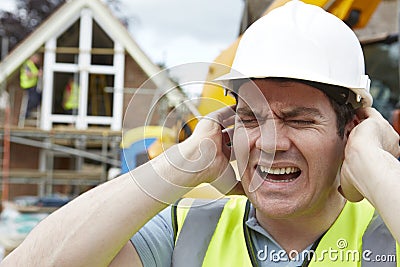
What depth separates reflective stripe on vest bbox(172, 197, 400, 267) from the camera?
1781 millimetres

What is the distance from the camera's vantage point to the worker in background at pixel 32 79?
16225 mm

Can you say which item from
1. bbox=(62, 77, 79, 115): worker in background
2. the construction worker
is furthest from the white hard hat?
bbox=(62, 77, 79, 115): worker in background

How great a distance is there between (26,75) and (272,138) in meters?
15.2

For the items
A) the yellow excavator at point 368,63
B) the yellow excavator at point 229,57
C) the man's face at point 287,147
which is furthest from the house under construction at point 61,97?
the man's face at point 287,147

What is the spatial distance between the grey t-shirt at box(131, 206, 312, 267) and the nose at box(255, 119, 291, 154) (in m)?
0.26

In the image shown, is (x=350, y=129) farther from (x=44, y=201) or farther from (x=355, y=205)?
(x=44, y=201)

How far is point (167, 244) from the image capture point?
189 centimetres

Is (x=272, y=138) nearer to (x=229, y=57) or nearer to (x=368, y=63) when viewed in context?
(x=229, y=57)

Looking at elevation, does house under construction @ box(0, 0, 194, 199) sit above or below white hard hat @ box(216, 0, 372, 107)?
below

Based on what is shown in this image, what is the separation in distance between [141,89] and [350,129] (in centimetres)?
57

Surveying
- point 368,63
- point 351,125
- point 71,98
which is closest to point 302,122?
point 351,125

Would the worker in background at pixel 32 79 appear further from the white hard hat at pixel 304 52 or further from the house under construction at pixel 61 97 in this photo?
the white hard hat at pixel 304 52

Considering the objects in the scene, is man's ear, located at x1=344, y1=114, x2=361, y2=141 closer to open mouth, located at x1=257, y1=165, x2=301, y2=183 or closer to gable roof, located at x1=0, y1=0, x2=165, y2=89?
open mouth, located at x1=257, y1=165, x2=301, y2=183

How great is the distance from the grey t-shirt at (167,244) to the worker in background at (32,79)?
1474 centimetres
